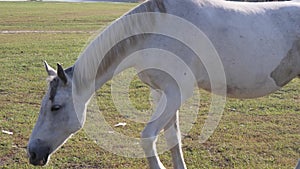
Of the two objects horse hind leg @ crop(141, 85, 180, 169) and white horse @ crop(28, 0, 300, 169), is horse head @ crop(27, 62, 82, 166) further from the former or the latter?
horse hind leg @ crop(141, 85, 180, 169)

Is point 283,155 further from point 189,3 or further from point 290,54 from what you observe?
point 189,3

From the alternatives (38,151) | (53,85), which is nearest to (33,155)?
(38,151)

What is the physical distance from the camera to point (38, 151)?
3.90 meters

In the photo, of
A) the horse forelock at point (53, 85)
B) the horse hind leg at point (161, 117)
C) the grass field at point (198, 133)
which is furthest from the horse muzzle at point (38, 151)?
the grass field at point (198, 133)

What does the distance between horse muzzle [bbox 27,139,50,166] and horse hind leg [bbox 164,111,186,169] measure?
3.93 feet

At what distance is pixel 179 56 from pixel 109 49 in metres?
0.61

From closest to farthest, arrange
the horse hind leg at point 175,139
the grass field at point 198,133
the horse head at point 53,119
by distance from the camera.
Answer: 1. the horse head at point 53,119
2. the horse hind leg at point 175,139
3. the grass field at point 198,133

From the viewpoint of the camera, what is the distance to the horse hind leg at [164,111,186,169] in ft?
14.7

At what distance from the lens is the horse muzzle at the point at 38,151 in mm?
3881

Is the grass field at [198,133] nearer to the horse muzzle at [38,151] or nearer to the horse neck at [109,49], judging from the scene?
the horse muzzle at [38,151]

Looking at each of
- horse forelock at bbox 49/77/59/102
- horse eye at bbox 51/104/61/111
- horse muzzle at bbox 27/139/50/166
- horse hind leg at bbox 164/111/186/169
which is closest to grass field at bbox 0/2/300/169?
horse hind leg at bbox 164/111/186/169

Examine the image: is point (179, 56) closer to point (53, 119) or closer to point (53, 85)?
point (53, 85)

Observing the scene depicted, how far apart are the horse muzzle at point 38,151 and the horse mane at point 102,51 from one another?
1.91ft

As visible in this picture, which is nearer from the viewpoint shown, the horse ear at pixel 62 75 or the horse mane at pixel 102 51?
the horse ear at pixel 62 75
